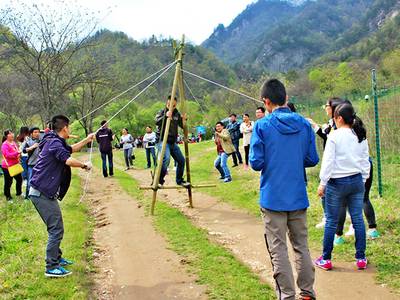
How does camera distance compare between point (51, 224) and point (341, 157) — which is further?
point (51, 224)

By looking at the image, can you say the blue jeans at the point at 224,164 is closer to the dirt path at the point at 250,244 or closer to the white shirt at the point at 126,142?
the dirt path at the point at 250,244

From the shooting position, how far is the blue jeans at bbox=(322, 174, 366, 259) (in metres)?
4.84

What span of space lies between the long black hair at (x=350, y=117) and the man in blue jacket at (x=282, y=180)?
1.00 meters

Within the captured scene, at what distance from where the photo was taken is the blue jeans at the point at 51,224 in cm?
530

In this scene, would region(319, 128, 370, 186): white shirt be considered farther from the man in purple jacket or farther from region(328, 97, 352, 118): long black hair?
the man in purple jacket

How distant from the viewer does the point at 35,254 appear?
246 inches

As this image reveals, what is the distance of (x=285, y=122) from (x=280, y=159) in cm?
35

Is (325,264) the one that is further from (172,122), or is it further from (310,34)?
(310,34)

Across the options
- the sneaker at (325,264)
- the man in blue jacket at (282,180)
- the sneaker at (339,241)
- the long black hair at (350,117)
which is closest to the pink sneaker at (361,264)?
the sneaker at (325,264)

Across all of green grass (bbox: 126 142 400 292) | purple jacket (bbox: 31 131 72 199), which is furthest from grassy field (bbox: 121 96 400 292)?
purple jacket (bbox: 31 131 72 199)

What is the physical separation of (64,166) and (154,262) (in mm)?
1840

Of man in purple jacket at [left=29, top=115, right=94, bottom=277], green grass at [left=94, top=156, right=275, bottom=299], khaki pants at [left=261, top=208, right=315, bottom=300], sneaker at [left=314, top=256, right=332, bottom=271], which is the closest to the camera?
khaki pants at [left=261, top=208, right=315, bottom=300]

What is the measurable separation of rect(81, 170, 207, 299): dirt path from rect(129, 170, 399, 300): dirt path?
940mm

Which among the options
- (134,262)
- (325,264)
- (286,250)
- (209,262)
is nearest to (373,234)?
(325,264)
